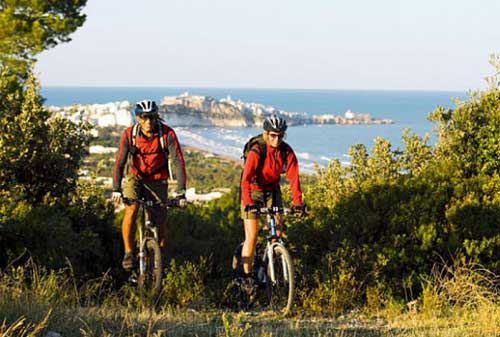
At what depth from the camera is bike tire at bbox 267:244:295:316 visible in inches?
275

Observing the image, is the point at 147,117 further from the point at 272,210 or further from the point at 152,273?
the point at 152,273

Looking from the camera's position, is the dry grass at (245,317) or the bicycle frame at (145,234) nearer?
the dry grass at (245,317)

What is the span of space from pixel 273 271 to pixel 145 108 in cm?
213

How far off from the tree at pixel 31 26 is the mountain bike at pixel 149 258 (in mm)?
12992

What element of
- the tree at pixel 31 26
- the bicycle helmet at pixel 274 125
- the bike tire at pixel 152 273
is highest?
the tree at pixel 31 26

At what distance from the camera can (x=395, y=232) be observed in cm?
875

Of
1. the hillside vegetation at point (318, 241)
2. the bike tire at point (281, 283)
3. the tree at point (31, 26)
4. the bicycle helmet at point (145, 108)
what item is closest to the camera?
the hillside vegetation at point (318, 241)

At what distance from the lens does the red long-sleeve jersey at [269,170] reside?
701 cm

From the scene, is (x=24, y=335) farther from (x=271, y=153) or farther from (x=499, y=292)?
(x=499, y=292)

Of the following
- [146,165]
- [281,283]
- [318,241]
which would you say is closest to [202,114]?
[318,241]

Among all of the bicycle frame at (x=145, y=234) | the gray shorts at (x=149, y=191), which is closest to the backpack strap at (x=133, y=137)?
the gray shorts at (x=149, y=191)

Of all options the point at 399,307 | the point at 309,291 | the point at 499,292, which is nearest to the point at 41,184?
the point at 309,291

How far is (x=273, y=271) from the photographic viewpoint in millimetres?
7246

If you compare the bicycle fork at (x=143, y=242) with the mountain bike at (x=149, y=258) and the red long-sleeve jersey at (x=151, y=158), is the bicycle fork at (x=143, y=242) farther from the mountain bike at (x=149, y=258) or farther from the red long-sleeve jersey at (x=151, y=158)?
the red long-sleeve jersey at (x=151, y=158)
